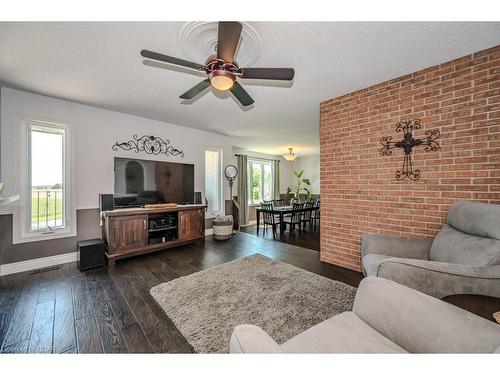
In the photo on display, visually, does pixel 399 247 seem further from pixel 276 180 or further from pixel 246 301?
pixel 276 180

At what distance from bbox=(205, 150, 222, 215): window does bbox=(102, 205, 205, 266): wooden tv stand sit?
0.87 meters

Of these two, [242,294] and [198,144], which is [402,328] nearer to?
[242,294]

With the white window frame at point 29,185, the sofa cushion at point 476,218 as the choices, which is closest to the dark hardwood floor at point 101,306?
the white window frame at point 29,185

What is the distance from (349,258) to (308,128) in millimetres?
2656

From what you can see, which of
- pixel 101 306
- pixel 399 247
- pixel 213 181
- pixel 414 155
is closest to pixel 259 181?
pixel 213 181

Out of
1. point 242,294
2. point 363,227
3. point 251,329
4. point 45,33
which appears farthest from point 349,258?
point 45,33

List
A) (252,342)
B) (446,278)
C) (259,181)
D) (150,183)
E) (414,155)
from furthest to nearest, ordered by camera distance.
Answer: (259,181), (150,183), (414,155), (446,278), (252,342)

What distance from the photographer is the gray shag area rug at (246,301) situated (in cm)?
144

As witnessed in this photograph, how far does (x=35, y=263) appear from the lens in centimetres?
254

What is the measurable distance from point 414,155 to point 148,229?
11.9ft

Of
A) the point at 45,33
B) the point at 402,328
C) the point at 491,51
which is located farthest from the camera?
the point at 491,51

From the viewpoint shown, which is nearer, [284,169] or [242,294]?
[242,294]

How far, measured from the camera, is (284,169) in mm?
7602

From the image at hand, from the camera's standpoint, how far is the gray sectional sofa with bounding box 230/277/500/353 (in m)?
0.69
